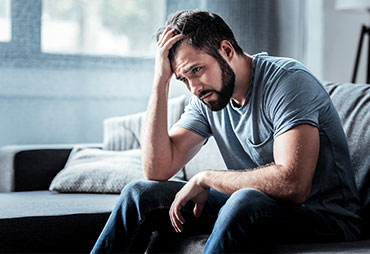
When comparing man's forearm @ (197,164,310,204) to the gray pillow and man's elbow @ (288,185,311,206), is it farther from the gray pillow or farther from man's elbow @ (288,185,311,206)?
the gray pillow

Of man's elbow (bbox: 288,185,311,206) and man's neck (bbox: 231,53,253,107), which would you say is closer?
man's elbow (bbox: 288,185,311,206)

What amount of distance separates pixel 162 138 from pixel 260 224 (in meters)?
0.55

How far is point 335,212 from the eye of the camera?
152 cm

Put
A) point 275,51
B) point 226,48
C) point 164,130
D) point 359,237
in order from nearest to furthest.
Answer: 1. point 359,237
2. point 226,48
3. point 164,130
4. point 275,51

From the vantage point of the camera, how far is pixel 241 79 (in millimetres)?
1661

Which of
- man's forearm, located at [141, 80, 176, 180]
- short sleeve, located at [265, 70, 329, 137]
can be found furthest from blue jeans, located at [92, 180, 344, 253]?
short sleeve, located at [265, 70, 329, 137]

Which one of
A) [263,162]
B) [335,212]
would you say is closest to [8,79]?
[263,162]

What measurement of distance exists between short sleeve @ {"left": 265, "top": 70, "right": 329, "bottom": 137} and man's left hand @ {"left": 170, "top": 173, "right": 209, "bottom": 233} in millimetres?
266

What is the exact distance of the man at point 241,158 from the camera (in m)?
1.40

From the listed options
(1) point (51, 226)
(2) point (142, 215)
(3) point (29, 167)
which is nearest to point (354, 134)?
(2) point (142, 215)

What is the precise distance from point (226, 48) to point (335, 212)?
0.58m

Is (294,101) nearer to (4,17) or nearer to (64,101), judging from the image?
(64,101)

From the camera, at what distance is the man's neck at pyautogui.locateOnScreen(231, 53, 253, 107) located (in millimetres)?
1659

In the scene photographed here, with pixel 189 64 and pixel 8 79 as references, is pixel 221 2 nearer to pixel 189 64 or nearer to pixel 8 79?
pixel 8 79
